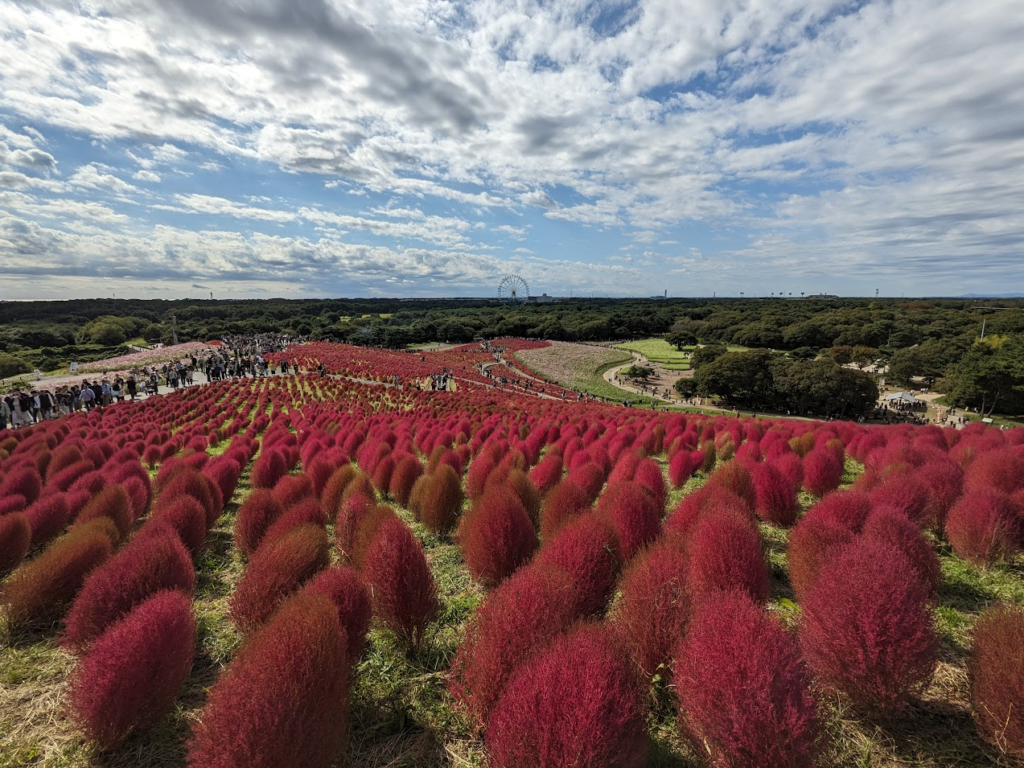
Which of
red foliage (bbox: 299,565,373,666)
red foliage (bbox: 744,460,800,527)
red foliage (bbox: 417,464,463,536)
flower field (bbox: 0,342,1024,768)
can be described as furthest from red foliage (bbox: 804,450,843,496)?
red foliage (bbox: 299,565,373,666)

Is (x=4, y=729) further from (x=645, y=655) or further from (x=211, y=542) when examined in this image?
(x=645, y=655)

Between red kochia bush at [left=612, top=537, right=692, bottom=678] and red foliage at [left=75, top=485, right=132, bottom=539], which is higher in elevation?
red kochia bush at [left=612, top=537, right=692, bottom=678]

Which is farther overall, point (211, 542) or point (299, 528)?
point (211, 542)

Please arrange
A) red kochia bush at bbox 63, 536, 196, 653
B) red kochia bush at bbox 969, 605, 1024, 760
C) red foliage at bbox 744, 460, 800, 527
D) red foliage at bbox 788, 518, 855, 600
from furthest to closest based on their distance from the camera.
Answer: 1. red foliage at bbox 744, 460, 800, 527
2. red foliage at bbox 788, 518, 855, 600
3. red kochia bush at bbox 63, 536, 196, 653
4. red kochia bush at bbox 969, 605, 1024, 760

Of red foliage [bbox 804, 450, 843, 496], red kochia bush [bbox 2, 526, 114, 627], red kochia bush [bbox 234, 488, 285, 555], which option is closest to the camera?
red kochia bush [bbox 2, 526, 114, 627]

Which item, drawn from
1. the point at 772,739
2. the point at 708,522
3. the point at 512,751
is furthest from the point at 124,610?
the point at 708,522

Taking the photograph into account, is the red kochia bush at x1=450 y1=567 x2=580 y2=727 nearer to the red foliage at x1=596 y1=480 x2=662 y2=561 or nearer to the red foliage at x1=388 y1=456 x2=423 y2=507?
the red foliage at x1=596 y1=480 x2=662 y2=561

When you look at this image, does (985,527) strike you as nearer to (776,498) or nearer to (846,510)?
(846,510)
